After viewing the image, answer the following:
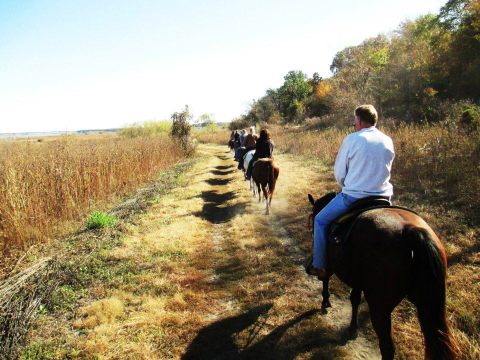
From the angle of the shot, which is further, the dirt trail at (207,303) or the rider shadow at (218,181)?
the rider shadow at (218,181)

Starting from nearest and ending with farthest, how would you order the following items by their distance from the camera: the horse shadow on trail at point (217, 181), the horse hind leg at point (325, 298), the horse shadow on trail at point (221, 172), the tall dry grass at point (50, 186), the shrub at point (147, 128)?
the horse hind leg at point (325, 298)
the tall dry grass at point (50, 186)
the horse shadow on trail at point (217, 181)
the horse shadow on trail at point (221, 172)
the shrub at point (147, 128)

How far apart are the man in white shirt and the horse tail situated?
858 mm

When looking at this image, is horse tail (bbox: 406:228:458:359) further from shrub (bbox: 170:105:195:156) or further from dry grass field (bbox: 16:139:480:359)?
shrub (bbox: 170:105:195:156)

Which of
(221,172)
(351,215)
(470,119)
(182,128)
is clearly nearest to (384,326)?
(351,215)

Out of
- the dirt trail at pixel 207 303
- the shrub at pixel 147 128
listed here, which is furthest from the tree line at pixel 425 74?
the shrub at pixel 147 128

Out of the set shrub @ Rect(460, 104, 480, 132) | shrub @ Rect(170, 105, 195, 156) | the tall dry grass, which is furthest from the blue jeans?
shrub @ Rect(170, 105, 195, 156)

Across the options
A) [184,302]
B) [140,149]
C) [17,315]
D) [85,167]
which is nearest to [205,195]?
[85,167]

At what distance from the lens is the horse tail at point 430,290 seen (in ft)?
8.95

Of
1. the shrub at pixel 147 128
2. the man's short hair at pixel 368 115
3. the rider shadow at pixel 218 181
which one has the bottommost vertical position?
the rider shadow at pixel 218 181

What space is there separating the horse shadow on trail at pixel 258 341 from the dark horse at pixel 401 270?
101 centimetres

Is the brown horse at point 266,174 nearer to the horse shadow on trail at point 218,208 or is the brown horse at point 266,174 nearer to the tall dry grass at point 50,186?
the horse shadow on trail at point 218,208

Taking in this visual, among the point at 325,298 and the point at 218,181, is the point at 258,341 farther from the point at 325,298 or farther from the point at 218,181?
the point at 218,181

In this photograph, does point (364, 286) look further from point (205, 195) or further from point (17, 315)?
point (205, 195)

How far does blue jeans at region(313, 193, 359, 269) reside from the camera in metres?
3.82
